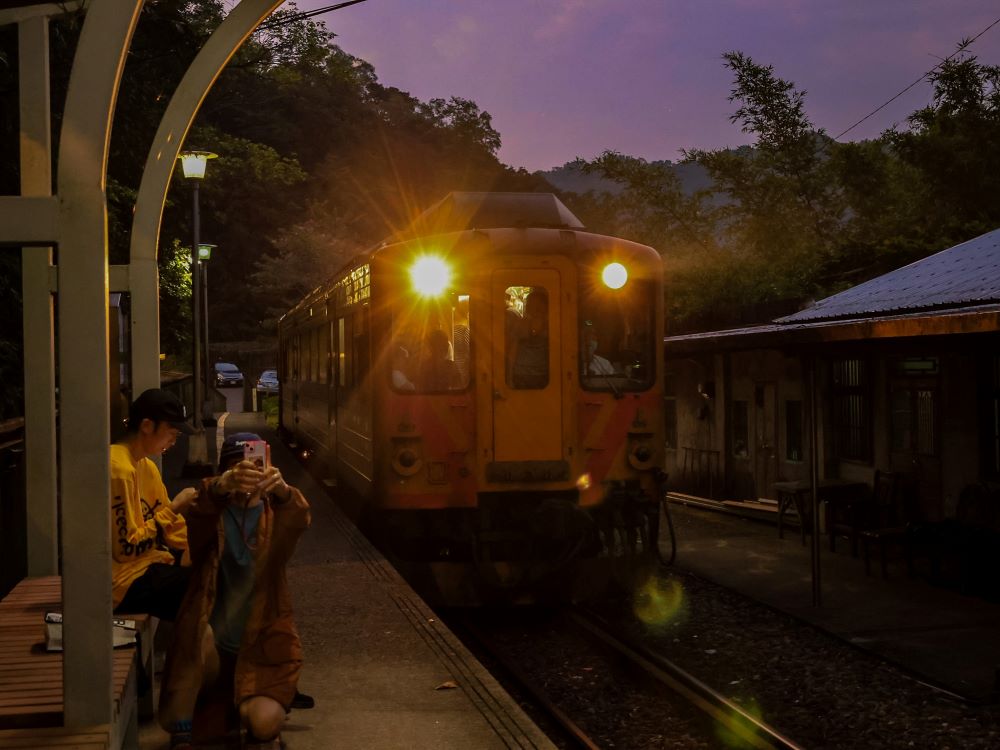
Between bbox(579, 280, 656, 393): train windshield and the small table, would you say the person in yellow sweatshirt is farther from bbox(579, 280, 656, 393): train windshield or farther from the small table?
the small table

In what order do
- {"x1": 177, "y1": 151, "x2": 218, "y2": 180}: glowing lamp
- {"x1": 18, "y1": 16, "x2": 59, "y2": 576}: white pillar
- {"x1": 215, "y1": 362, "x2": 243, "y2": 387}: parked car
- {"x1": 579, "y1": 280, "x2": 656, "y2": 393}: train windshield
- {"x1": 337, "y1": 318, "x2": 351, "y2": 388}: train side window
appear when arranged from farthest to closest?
{"x1": 215, "y1": 362, "x2": 243, "y2": 387}: parked car < {"x1": 177, "y1": 151, "x2": 218, "y2": 180}: glowing lamp < {"x1": 337, "y1": 318, "x2": 351, "y2": 388}: train side window < {"x1": 579, "y1": 280, "x2": 656, "y2": 393}: train windshield < {"x1": 18, "y1": 16, "x2": 59, "y2": 576}: white pillar

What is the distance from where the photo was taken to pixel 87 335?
3.43m

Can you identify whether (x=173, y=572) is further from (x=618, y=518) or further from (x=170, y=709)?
(x=618, y=518)

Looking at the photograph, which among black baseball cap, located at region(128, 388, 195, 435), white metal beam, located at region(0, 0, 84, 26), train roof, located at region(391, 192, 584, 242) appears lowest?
black baseball cap, located at region(128, 388, 195, 435)

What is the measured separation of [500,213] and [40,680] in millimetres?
6443

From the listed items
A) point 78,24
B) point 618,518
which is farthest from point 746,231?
point 618,518

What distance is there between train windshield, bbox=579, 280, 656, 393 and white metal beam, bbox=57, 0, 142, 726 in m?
6.18

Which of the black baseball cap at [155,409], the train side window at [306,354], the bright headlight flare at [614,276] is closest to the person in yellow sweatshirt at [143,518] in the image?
the black baseball cap at [155,409]

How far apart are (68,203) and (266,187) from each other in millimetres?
52571

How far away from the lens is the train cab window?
9250mm

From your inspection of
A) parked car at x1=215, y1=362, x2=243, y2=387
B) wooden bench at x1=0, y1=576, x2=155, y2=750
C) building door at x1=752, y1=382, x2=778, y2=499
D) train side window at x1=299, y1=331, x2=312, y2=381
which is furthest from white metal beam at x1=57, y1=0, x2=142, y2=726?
parked car at x1=215, y1=362, x2=243, y2=387

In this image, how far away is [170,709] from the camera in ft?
13.3

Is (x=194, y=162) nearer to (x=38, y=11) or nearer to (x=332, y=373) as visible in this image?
(x=332, y=373)

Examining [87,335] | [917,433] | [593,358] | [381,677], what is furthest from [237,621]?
[917,433]
